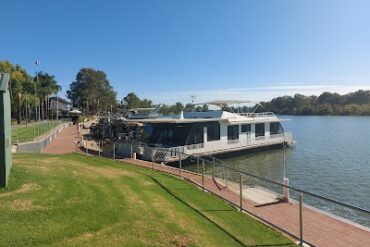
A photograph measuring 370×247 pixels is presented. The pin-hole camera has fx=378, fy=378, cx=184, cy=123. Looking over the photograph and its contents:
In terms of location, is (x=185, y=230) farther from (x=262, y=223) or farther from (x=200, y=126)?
(x=200, y=126)

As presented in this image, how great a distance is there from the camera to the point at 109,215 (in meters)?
8.88

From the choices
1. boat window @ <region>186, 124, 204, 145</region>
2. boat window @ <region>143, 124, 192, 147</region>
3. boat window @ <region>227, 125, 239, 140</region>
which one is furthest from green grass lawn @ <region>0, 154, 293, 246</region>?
boat window @ <region>227, 125, 239, 140</region>

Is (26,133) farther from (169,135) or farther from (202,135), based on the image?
(202,135)

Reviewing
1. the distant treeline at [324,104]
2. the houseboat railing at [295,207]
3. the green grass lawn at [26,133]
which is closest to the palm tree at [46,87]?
the green grass lawn at [26,133]

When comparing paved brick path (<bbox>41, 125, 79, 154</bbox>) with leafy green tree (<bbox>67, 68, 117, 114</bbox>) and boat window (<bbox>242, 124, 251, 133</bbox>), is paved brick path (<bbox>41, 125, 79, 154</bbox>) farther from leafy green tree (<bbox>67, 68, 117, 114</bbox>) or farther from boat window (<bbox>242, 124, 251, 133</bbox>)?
leafy green tree (<bbox>67, 68, 117, 114</bbox>)

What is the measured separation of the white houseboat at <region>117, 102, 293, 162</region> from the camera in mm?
32250

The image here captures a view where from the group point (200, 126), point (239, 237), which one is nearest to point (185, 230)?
point (239, 237)

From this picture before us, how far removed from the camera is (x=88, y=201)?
973 centimetres

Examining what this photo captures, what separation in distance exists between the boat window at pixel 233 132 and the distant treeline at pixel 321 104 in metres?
134

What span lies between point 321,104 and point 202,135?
529 ft

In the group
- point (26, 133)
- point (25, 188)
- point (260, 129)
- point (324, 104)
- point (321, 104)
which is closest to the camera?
point (25, 188)

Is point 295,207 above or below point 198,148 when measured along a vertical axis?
below

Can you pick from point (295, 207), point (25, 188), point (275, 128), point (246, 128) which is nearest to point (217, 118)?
point (246, 128)

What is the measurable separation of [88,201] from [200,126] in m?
25.3
